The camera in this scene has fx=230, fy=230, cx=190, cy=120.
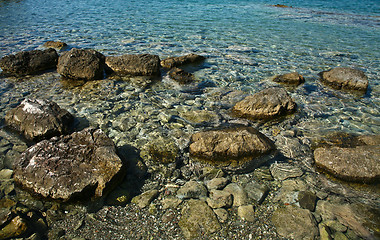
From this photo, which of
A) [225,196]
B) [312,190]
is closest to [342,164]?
[312,190]

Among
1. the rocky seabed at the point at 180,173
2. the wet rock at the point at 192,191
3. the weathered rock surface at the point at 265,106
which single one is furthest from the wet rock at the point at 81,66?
the wet rock at the point at 192,191

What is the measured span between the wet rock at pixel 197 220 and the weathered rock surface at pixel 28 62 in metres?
7.85

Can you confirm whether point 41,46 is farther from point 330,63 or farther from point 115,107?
point 330,63

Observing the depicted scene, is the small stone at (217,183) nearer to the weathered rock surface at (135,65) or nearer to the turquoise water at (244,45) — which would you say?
the turquoise water at (244,45)

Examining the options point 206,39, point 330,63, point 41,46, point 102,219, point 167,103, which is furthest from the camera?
point 206,39

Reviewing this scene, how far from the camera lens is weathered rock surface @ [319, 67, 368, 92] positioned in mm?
7438

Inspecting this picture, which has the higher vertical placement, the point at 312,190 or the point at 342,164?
the point at 342,164

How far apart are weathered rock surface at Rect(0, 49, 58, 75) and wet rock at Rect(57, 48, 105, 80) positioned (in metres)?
1.02

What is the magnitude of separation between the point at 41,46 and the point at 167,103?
8.42 metres

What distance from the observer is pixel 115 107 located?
6102mm

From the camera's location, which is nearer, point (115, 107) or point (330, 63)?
point (115, 107)

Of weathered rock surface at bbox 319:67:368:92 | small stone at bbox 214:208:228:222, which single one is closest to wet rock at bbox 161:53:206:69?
weathered rock surface at bbox 319:67:368:92

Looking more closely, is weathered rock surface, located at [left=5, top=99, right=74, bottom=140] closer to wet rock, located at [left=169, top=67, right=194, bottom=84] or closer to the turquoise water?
the turquoise water

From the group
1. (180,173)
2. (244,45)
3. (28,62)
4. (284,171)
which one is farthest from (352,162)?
(28,62)
